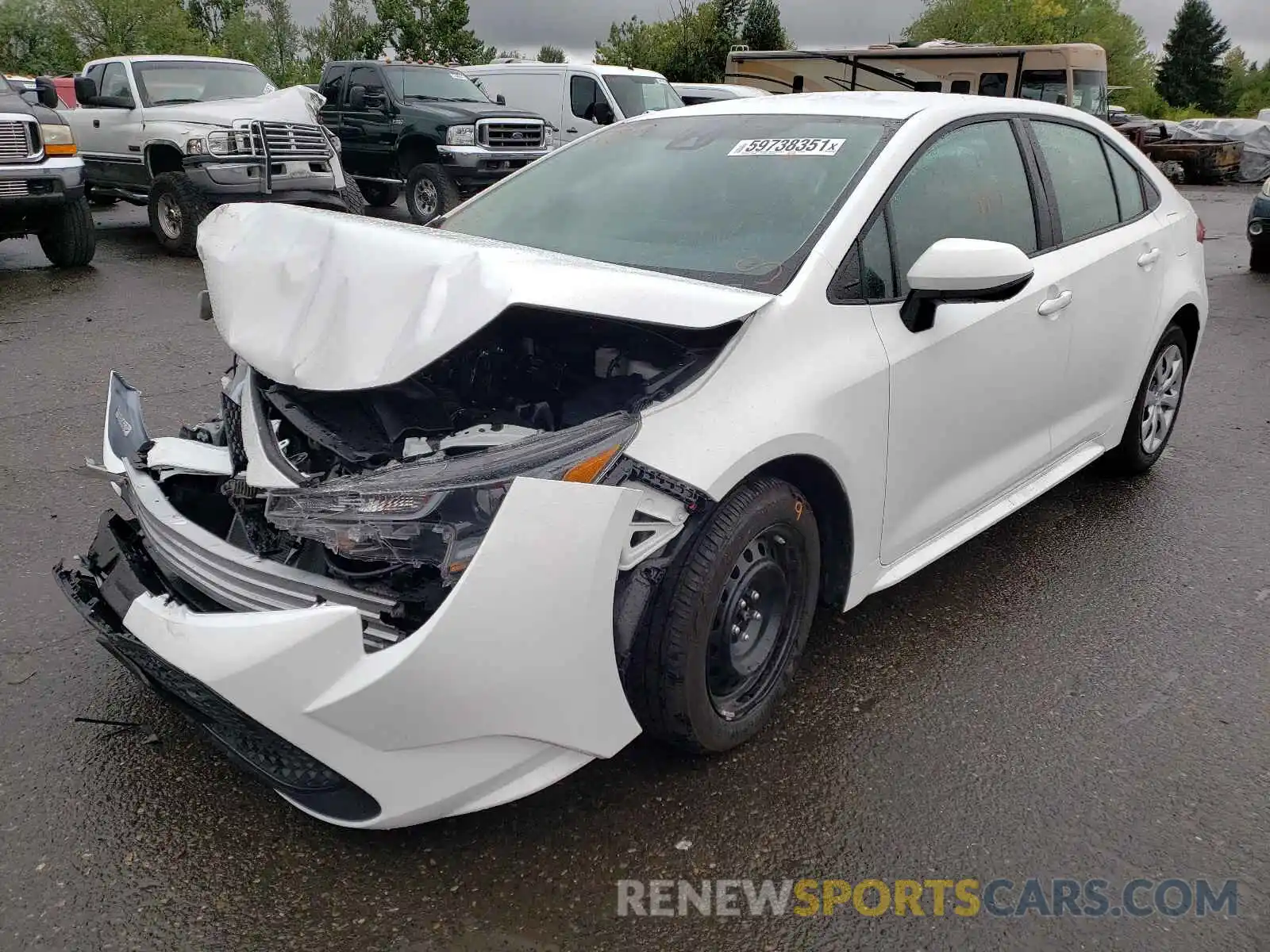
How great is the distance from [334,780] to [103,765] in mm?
887

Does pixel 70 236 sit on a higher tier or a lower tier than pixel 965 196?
lower

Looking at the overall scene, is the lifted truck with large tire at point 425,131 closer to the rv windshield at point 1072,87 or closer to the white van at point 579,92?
the white van at point 579,92

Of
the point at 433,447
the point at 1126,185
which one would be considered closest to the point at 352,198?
the point at 1126,185

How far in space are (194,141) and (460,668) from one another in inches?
385

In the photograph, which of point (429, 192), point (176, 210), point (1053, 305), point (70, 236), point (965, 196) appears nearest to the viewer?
point (965, 196)

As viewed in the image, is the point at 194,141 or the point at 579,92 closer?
the point at 194,141

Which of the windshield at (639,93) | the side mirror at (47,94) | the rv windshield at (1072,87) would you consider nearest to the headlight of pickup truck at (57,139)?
the side mirror at (47,94)

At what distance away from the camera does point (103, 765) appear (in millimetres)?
2666

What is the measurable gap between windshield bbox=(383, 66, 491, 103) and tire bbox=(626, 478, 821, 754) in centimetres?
1182

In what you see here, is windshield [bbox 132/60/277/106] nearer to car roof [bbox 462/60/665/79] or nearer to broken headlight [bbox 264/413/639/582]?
car roof [bbox 462/60/665/79]

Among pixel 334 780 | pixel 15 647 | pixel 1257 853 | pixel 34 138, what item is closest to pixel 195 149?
pixel 34 138

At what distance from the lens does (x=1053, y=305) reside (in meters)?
3.55

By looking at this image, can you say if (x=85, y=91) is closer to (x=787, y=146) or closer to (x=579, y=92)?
(x=579, y=92)

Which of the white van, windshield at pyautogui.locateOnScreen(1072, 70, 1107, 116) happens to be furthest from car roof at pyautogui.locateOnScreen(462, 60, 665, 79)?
windshield at pyautogui.locateOnScreen(1072, 70, 1107, 116)
